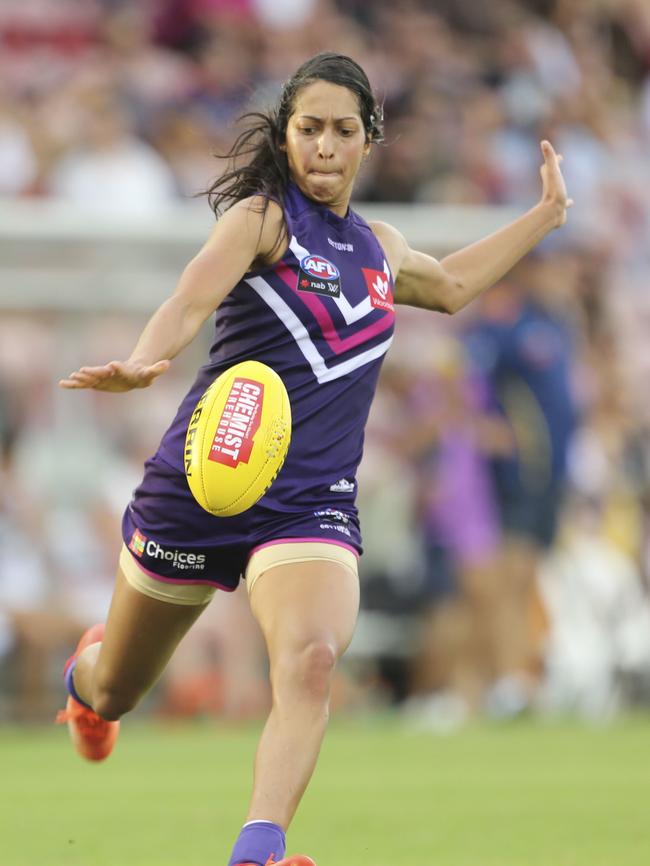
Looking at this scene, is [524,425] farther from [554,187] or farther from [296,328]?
[296,328]

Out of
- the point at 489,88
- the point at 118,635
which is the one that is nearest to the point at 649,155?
the point at 489,88

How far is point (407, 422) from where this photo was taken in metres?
13.2

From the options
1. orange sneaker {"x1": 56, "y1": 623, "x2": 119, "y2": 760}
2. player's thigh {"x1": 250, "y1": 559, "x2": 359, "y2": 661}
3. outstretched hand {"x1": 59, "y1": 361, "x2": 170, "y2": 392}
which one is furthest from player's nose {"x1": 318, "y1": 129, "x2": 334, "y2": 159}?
orange sneaker {"x1": 56, "y1": 623, "x2": 119, "y2": 760}

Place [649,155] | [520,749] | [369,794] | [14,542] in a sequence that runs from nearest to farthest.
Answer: [369,794] < [520,749] < [14,542] < [649,155]

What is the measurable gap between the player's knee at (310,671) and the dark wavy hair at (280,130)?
137 centimetres

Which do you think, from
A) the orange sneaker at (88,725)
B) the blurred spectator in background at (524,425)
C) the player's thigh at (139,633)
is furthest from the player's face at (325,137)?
the blurred spectator in background at (524,425)

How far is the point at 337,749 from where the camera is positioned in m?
10.5

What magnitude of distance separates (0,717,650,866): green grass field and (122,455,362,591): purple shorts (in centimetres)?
111

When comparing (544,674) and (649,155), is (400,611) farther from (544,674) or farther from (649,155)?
(649,155)

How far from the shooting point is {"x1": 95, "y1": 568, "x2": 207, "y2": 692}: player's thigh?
5.62m

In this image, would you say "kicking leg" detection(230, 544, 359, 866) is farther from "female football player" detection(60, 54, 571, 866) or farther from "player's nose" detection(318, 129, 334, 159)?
"player's nose" detection(318, 129, 334, 159)

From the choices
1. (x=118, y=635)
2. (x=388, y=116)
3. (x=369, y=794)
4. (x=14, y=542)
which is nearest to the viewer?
(x=118, y=635)

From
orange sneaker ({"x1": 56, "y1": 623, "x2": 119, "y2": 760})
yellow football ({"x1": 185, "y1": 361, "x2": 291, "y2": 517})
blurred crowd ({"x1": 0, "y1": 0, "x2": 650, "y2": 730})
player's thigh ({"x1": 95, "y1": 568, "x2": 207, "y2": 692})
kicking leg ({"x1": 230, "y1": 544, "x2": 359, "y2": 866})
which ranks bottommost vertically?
blurred crowd ({"x1": 0, "y1": 0, "x2": 650, "y2": 730})

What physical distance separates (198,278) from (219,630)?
7.60 metres
